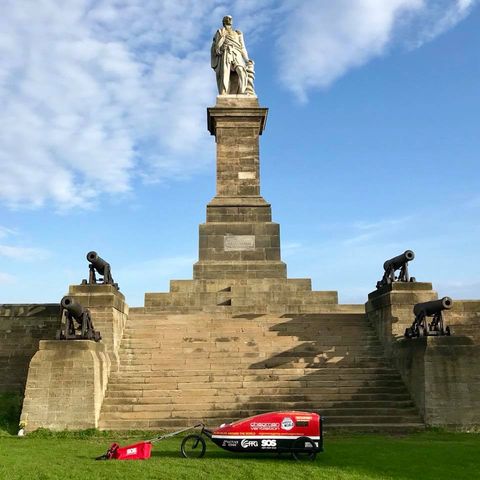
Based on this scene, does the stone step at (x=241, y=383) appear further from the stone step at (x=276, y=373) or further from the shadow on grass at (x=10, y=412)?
the shadow on grass at (x=10, y=412)

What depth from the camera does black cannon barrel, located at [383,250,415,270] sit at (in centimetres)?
1731

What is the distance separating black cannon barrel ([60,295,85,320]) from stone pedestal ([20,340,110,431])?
0.72 metres

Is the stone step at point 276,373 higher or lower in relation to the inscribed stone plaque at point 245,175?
lower

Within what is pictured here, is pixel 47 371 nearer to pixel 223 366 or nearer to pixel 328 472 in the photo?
pixel 223 366

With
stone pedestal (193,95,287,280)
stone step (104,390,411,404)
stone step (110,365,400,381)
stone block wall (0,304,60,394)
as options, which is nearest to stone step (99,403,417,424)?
stone step (104,390,411,404)

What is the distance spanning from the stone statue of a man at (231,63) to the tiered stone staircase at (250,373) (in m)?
12.5

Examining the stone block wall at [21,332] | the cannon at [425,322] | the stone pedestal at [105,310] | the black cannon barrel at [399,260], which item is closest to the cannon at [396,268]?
the black cannon barrel at [399,260]

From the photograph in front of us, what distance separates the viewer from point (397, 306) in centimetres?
1709

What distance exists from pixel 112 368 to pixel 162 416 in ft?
8.84

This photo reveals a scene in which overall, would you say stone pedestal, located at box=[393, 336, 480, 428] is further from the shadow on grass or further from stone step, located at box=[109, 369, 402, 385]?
the shadow on grass

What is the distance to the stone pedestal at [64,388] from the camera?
13.9 m

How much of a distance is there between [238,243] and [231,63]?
904cm

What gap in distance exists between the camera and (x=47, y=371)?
14.2 metres

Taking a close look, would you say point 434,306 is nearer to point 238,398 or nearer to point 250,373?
point 250,373
